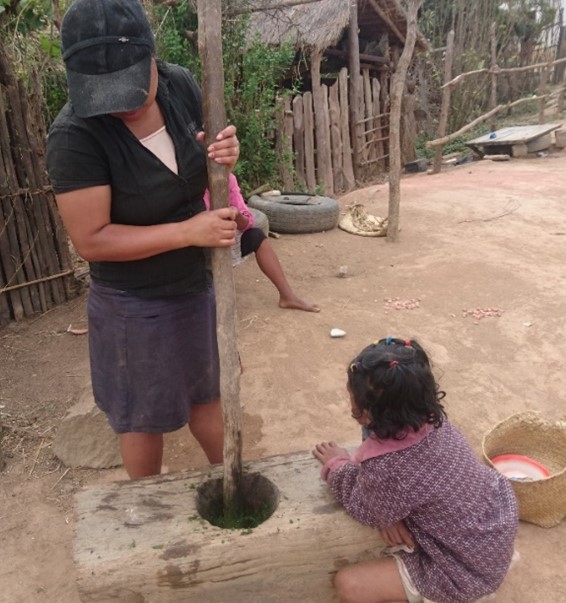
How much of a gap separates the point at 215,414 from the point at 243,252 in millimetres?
2252

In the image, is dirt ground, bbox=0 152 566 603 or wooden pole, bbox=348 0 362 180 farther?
wooden pole, bbox=348 0 362 180

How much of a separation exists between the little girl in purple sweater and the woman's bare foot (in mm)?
2599

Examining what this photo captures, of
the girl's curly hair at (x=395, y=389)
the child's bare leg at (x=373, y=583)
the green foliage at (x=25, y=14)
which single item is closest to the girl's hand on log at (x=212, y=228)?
the girl's curly hair at (x=395, y=389)

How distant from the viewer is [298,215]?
632 cm

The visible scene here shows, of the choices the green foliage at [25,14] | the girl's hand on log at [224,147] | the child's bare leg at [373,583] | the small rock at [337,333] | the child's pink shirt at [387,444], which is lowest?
the small rock at [337,333]

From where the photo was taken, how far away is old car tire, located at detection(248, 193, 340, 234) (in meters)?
6.34

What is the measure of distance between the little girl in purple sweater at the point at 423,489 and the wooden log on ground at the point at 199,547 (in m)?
0.13

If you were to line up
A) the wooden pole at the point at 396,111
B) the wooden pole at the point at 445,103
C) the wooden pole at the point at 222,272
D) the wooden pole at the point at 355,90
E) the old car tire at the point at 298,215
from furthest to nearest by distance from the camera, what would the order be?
the wooden pole at the point at 445,103
the wooden pole at the point at 355,90
the old car tire at the point at 298,215
the wooden pole at the point at 396,111
the wooden pole at the point at 222,272

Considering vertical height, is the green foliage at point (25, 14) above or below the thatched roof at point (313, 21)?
below

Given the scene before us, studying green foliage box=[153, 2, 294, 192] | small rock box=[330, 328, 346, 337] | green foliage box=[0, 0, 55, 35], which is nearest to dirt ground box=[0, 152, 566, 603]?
small rock box=[330, 328, 346, 337]

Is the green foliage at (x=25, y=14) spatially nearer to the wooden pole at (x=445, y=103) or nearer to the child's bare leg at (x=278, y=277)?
the child's bare leg at (x=278, y=277)

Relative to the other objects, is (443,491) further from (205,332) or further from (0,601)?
(0,601)

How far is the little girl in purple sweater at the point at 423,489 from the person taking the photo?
1594 millimetres

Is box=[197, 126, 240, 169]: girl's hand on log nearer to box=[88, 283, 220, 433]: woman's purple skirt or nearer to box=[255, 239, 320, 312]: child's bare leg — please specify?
box=[88, 283, 220, 433]: woman's purple skirt
